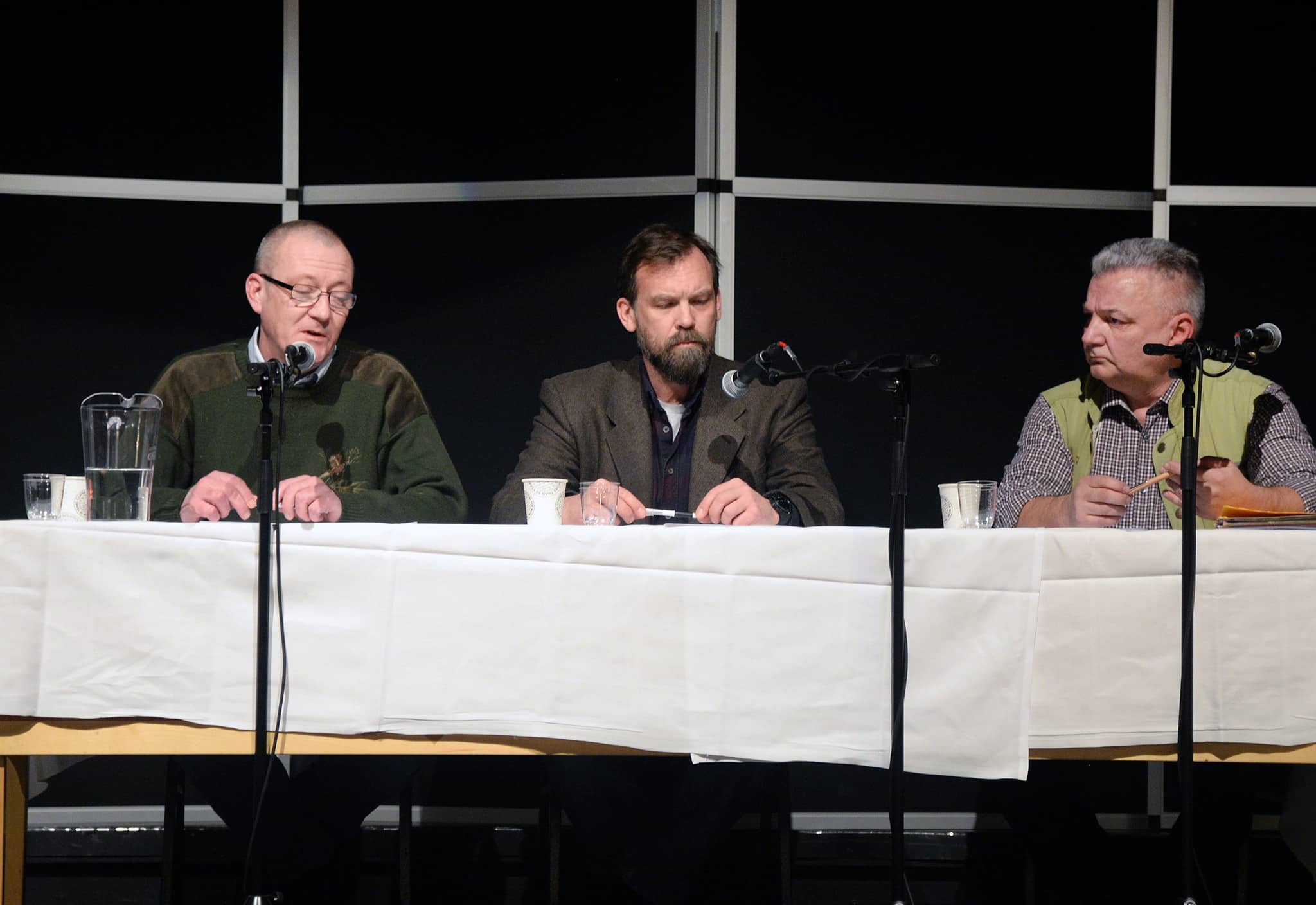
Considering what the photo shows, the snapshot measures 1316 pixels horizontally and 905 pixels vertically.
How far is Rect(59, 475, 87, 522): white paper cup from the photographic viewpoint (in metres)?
2.05

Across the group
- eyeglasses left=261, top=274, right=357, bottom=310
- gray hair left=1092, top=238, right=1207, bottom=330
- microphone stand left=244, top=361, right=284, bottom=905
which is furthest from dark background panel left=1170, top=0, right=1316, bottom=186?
microphone stand left=244, top=361, right=284, bottom=905

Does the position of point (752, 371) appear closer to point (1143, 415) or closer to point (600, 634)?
point (600, 634)

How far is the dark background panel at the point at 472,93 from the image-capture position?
3.50 metres

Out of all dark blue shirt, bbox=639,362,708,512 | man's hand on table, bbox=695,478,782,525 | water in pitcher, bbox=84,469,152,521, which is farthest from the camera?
dark blue shirt, bbox=639,362,708,512

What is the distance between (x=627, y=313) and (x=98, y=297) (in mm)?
1630

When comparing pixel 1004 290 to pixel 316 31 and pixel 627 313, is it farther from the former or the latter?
pixel 316 31

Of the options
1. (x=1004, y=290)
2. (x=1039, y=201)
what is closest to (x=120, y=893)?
(x=1004, y=290)

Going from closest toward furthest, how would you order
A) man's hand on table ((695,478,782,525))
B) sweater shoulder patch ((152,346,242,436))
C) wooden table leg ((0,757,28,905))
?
1. wooden table leg ((0,757,28,905))
2. man's hand on table ((695,478,782,525))
3. sweater shoulder patch ((152,346,242,436))

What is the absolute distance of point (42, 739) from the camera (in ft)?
6.12

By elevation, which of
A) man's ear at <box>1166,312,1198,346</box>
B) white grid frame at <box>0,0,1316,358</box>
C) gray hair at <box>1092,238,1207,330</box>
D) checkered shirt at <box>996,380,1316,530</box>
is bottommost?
checkered shirt at <box>996,380,1316,530</box>

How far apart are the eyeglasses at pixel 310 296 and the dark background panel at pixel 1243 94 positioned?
240 centimetres

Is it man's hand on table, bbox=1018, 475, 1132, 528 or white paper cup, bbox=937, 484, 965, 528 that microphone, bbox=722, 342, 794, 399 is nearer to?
white paper cup, bbox=937, 484, 965, 528

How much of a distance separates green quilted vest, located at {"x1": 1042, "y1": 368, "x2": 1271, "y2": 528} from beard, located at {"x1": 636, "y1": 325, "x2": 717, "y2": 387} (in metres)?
0.89

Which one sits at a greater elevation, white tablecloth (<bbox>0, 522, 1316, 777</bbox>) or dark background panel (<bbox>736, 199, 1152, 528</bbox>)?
dark background panel (<bbox>736, 199, 1152, 528</bbox>)
